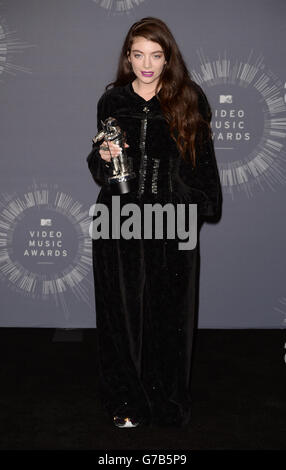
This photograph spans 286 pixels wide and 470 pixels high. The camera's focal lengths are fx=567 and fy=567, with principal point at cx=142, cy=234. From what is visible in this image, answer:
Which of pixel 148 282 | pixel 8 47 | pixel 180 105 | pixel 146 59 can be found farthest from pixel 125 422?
pixel 8 47

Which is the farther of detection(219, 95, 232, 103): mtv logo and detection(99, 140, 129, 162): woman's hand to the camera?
detection(219, 95, 232, 103): mtv logo

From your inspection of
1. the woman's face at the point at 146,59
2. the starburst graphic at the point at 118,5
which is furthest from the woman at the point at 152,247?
the starburst graphic at the point at 118,5

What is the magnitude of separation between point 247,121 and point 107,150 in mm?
1369

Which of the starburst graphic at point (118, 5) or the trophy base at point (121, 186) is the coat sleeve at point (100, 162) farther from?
the starburst graphic at point (118, 5)

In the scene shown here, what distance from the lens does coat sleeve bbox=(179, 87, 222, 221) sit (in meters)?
2.19

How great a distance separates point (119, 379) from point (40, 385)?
1.82 feet

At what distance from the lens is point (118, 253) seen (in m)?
2.22

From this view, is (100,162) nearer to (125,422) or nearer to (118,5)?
(125,422)

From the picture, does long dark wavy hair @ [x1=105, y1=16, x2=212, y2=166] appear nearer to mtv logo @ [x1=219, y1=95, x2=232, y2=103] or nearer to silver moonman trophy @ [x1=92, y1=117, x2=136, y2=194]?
silver moonman trophy @ [x1=92, y1=117, x2=136, y2=194]

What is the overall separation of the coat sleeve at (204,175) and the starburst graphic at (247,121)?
1.04m

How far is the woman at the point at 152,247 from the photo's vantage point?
2145 mm

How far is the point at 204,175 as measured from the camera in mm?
2205

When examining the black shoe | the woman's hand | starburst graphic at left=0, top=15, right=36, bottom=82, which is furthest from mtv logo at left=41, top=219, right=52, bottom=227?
the black shoe

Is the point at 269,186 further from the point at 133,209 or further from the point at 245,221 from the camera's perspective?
the point at 133,209
